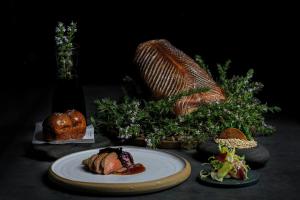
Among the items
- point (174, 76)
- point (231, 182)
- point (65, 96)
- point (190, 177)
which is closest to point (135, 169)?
point (190, 177)

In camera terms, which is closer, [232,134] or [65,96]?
[232,134]

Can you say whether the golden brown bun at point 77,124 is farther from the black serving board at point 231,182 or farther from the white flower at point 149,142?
the black serving board at point 231,182

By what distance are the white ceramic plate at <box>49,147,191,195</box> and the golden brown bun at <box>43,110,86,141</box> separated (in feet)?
0.51

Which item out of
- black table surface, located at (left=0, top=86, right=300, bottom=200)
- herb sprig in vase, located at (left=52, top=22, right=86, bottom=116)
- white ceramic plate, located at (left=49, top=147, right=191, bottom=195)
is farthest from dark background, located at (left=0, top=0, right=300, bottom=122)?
white ceramic plate, located at (left=49, top=147, right=191, bottom=195)

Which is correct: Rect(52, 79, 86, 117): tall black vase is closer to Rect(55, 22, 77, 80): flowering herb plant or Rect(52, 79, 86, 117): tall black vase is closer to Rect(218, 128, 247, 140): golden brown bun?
Rect(55, 22, 77, 80): flowering herb plant

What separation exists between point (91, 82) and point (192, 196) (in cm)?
237

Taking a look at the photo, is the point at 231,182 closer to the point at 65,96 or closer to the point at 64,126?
the point at 64,126

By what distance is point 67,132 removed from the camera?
8.88 feet

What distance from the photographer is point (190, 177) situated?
2.46 metres

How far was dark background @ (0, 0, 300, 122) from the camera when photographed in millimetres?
4875

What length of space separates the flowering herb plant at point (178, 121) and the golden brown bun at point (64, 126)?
7.8 inches

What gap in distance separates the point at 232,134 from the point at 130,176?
0.55 metres

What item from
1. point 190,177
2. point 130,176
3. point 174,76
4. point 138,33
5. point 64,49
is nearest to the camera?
point 130,176

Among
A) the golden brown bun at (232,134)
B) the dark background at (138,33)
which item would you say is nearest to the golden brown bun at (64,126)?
the golden brown bun at (232,134)
